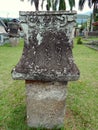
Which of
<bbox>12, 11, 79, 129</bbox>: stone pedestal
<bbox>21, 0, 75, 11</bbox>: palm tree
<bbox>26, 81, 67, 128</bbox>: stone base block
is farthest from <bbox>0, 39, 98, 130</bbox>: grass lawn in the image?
<bbox>21, 0, 75, 11</bbox>: palm tree

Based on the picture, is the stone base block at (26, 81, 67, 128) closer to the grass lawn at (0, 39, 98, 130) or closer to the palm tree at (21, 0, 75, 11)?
the grass lawn at (0, 39, 98, 130)

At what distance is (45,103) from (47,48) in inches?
32.8

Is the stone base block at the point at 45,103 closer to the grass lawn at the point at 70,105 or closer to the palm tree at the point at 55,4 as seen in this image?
the grass lawn at the point at 70,105

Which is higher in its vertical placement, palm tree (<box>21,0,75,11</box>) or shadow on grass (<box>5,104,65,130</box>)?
palm tree (<box>21,0,75,11</box>)

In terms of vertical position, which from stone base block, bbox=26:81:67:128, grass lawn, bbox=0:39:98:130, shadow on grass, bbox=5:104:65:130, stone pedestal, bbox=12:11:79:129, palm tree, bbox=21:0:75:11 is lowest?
grass lawn, bbox=0:39:98:130

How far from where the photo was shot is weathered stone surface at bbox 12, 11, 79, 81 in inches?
127

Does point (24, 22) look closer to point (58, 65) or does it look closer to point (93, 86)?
point (58, 65)

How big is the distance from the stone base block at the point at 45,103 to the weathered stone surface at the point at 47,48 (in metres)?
0.20

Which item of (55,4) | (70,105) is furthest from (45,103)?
(55,4)

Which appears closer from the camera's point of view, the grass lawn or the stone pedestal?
the stone pedestal

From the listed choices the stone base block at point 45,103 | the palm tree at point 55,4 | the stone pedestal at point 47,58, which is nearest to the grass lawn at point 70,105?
the stone base block at point 45,103

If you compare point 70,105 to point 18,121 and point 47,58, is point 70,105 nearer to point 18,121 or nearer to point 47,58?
point 18,121

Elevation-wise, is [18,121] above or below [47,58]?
below

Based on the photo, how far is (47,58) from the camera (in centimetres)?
333
